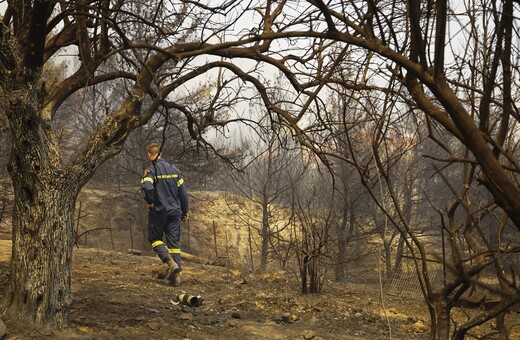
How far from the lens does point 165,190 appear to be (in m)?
7.45

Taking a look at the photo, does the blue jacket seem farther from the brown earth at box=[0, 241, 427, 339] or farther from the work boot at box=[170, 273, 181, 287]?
the brown earth at box=[0, 241, 427, 339]

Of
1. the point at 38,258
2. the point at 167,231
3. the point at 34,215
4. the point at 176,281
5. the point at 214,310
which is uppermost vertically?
the point at 34,215

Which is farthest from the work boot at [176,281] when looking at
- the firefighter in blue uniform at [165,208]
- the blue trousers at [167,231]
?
the blue trousers at [167,231]

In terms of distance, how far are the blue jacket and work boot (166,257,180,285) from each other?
2.39 ft

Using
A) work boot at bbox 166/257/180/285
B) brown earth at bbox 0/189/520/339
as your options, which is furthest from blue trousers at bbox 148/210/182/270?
brown earth at bbox 0/189/520/339

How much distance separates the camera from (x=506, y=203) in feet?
4.75

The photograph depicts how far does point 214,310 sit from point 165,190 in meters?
2.09

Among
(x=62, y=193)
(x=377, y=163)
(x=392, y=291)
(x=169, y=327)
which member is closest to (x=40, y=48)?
(x=62, y=193)

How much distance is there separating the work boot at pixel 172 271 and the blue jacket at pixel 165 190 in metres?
0.73

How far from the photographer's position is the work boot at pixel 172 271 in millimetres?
7059

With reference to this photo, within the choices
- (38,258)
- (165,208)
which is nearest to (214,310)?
(165,208)

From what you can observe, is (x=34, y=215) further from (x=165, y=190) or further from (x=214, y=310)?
(x=165, y=190)

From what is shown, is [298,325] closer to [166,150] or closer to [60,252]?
[60,252]

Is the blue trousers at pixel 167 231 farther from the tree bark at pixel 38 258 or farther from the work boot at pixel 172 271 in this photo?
the tree bark at pixel 38 258
